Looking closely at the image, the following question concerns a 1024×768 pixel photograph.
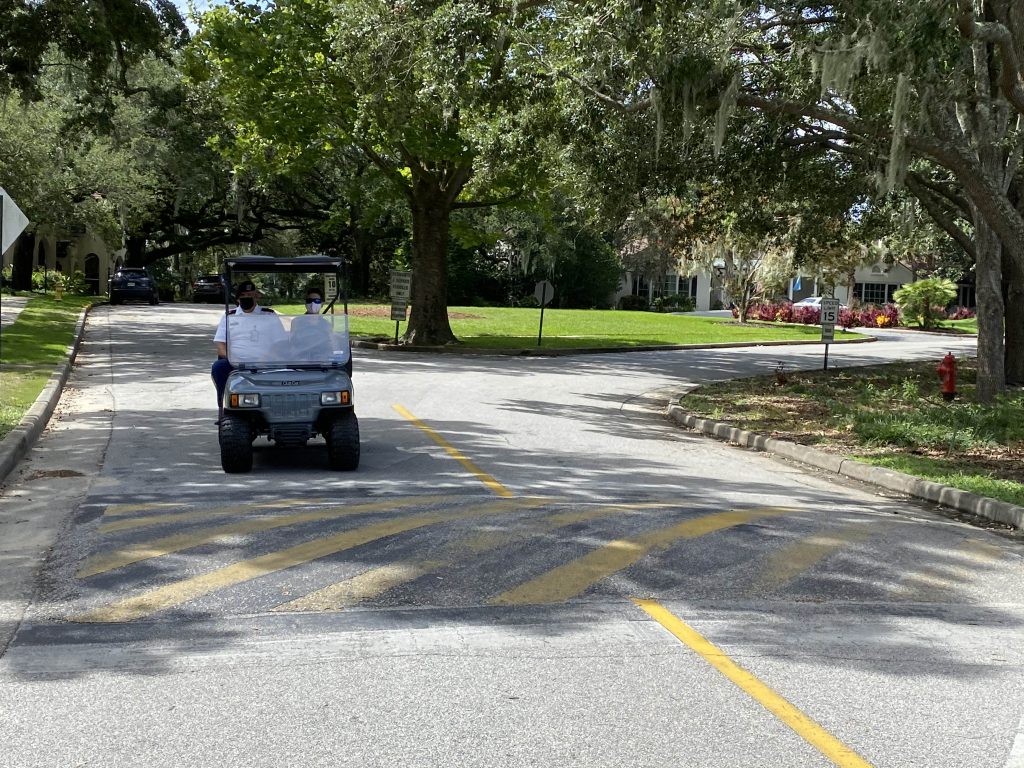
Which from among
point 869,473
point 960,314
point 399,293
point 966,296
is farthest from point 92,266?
point 869,473

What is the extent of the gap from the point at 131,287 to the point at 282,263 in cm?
3758

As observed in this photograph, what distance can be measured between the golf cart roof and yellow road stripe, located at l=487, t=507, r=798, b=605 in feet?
17.6

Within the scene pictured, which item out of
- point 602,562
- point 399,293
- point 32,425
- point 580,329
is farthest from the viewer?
point 580,329

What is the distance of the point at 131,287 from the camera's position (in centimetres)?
4662

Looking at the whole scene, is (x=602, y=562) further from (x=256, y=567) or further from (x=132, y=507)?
(x=132, y=507)

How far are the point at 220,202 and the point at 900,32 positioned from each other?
49.6 metres

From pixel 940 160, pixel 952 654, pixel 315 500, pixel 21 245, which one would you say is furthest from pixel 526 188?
pixel 21 245

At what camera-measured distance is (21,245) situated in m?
49.4

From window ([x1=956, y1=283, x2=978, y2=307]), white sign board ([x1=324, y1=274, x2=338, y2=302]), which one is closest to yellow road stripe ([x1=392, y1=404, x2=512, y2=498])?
white sign board ([x1=324, y1=274, x2=338, y2=302])

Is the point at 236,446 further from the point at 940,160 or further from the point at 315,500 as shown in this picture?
the point at 940,160

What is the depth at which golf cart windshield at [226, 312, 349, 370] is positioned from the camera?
11227mm

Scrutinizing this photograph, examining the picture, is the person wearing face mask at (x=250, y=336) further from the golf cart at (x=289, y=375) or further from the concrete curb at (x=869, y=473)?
the concrete curb at (x=869, y=473)

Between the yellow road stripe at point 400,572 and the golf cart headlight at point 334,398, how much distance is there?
306 centimetres

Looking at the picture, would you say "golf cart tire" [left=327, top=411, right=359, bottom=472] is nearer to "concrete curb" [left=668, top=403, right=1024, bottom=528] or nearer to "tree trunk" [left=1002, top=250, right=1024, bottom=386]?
"concrete curb" [left=668, top=403, right=1024, bottom=528]
